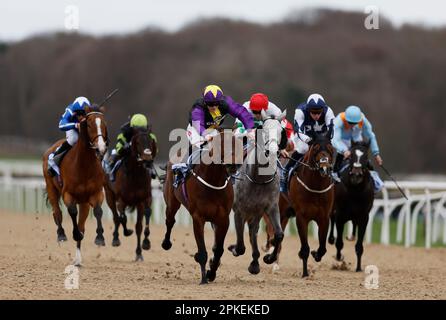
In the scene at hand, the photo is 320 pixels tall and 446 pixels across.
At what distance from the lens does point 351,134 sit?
13.1 m

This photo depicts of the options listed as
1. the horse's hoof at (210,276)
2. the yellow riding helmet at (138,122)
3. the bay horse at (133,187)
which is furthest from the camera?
the bay horse at (133,187)

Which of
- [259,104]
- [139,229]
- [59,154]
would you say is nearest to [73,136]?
[59,154]

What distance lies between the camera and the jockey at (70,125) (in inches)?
486

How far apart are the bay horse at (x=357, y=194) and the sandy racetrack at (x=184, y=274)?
2.00 feet

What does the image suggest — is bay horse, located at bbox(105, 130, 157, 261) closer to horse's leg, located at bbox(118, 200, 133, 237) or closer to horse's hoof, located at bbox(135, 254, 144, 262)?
horse's leg, located at bbox(118, 200, 133, 237)

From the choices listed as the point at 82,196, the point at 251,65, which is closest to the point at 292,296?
the point at 82,196

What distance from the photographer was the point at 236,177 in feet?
35.1

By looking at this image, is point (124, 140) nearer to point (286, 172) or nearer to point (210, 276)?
point (286, 172)

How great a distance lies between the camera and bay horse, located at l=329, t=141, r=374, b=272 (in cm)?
1252

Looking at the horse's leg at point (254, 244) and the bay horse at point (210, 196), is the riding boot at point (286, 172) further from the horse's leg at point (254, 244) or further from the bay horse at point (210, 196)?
the bay horse at point (210, 196)

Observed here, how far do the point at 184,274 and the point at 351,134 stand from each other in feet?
10.1

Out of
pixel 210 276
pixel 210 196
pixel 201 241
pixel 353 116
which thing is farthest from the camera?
pixel 353 116

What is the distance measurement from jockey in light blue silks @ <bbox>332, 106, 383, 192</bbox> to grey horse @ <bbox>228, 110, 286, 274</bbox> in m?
2.23

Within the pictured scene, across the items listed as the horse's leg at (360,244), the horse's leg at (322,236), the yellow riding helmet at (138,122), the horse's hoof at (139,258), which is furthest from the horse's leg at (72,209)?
the horse's leg at (360,244)
